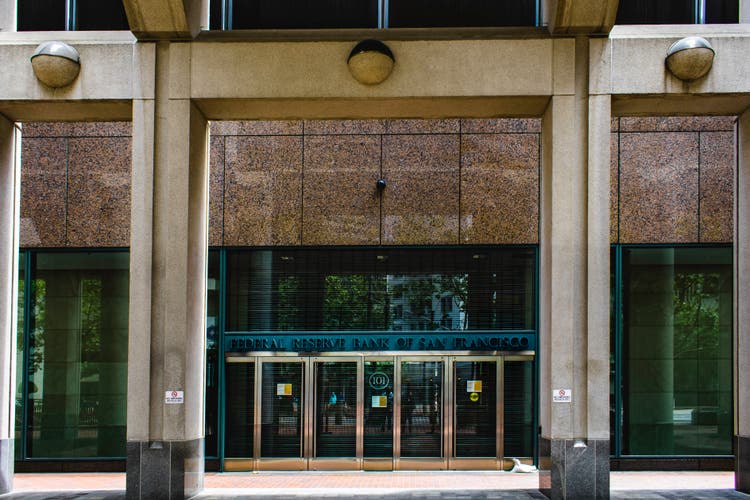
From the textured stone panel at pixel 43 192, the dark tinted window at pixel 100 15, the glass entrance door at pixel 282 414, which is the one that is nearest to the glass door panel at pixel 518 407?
the glass entrance door at pixel 282 414

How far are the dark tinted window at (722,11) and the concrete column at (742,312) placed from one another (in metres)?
1.79

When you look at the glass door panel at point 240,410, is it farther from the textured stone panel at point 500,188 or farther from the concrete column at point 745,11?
the concrete column at point 745,11

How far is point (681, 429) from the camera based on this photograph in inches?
592

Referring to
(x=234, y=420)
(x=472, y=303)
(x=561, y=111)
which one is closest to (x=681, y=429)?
(x=472, y=303)

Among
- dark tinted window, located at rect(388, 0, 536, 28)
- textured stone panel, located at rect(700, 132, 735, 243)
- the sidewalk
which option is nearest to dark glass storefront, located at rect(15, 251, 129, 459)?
the sidewalk

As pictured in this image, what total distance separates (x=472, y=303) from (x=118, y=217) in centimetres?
733

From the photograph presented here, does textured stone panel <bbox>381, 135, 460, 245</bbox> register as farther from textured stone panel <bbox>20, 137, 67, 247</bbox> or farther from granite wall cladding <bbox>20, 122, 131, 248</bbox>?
textured stone panel <bbox>20, 137, 67, 247</bbox>

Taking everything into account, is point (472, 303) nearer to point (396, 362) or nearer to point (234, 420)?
point (396, 362)

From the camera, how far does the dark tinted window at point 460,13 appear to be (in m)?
12.7

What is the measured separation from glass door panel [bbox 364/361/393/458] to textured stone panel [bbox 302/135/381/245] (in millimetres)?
2578

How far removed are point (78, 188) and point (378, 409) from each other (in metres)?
7.48

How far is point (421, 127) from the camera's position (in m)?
15.3

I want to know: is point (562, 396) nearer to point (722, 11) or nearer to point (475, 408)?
point (475, 408)

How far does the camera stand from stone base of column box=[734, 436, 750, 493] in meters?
11.5
